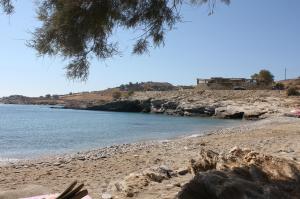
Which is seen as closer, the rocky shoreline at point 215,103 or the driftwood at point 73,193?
the driftwood at point 73,193

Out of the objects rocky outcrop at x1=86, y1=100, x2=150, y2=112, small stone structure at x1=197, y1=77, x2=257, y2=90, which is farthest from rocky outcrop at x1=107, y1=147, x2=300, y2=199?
rocky outcrop at x1=86, y1=100, x2=150, y2=112

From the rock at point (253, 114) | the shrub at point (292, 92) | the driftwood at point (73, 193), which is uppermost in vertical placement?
the shrub at point (292, 92)

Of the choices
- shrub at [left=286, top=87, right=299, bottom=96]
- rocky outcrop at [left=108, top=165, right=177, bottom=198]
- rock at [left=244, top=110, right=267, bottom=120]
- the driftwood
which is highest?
shrub at [left=286, top=87, right=299, bottom=96]

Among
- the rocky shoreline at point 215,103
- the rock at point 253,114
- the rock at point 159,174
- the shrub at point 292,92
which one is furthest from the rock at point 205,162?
the shrub at point 292,92

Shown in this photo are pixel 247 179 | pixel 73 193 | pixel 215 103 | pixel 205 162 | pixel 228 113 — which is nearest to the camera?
pixel 73 193

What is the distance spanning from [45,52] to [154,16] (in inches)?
65.8

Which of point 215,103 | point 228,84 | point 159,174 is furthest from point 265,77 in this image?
point 159,174

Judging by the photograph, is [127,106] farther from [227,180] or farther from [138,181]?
[227,180]

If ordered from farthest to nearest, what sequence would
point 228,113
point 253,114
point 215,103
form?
point 215,103
point 228,113
point 253,114

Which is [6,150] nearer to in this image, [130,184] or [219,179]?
[130,184]

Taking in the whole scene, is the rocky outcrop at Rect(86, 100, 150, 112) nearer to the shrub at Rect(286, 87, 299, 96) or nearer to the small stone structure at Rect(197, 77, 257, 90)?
the small stone structure at Rect(197, 77, 257, 90)

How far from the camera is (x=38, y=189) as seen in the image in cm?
529

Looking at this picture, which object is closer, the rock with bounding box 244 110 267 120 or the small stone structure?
the rock with bounding box 244 110 267 120

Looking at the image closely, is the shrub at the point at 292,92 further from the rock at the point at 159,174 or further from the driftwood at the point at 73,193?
the driftwood at the point at 73,193
